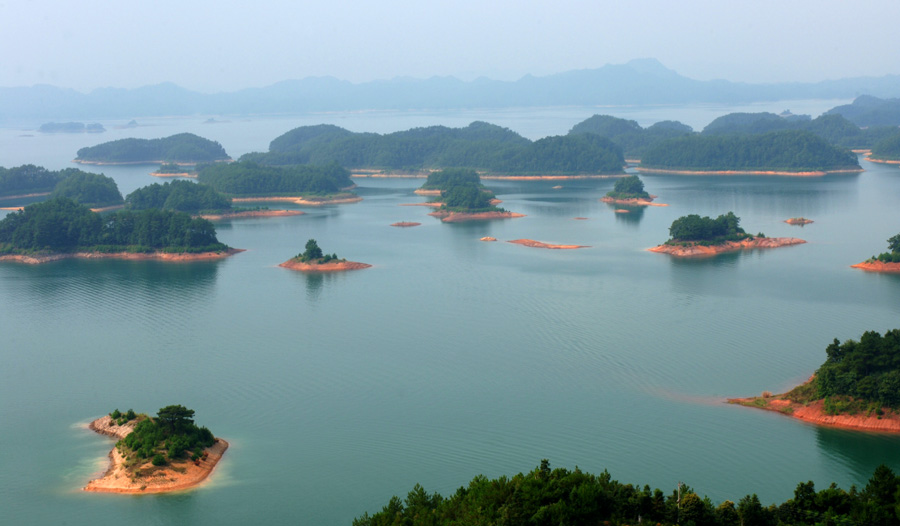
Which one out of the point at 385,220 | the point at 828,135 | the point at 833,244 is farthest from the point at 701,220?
the point at 828,135

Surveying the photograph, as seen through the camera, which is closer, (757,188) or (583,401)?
(583,401)

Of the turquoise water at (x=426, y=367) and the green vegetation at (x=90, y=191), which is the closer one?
the turquoise water at (x=426, y=367)

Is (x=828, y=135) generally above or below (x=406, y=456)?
above

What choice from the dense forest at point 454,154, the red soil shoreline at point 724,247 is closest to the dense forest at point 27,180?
the dense forest at point 454,154

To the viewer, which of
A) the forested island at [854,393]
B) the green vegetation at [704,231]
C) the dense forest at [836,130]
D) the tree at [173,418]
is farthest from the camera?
the dense forest at [836,130]

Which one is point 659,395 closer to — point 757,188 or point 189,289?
point 189,289

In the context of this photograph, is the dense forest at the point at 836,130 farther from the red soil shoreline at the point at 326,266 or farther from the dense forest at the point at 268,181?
the red soil shoreline at the point at 326,266

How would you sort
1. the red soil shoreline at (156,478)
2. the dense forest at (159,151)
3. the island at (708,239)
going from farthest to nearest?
the dense forest at (159,151) → the island at (708,239) → the red soil shoreline at (156,478)

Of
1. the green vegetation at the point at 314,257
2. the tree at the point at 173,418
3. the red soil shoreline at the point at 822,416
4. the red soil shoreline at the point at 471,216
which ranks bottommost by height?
the red soil shoreline at the point at 822,416
